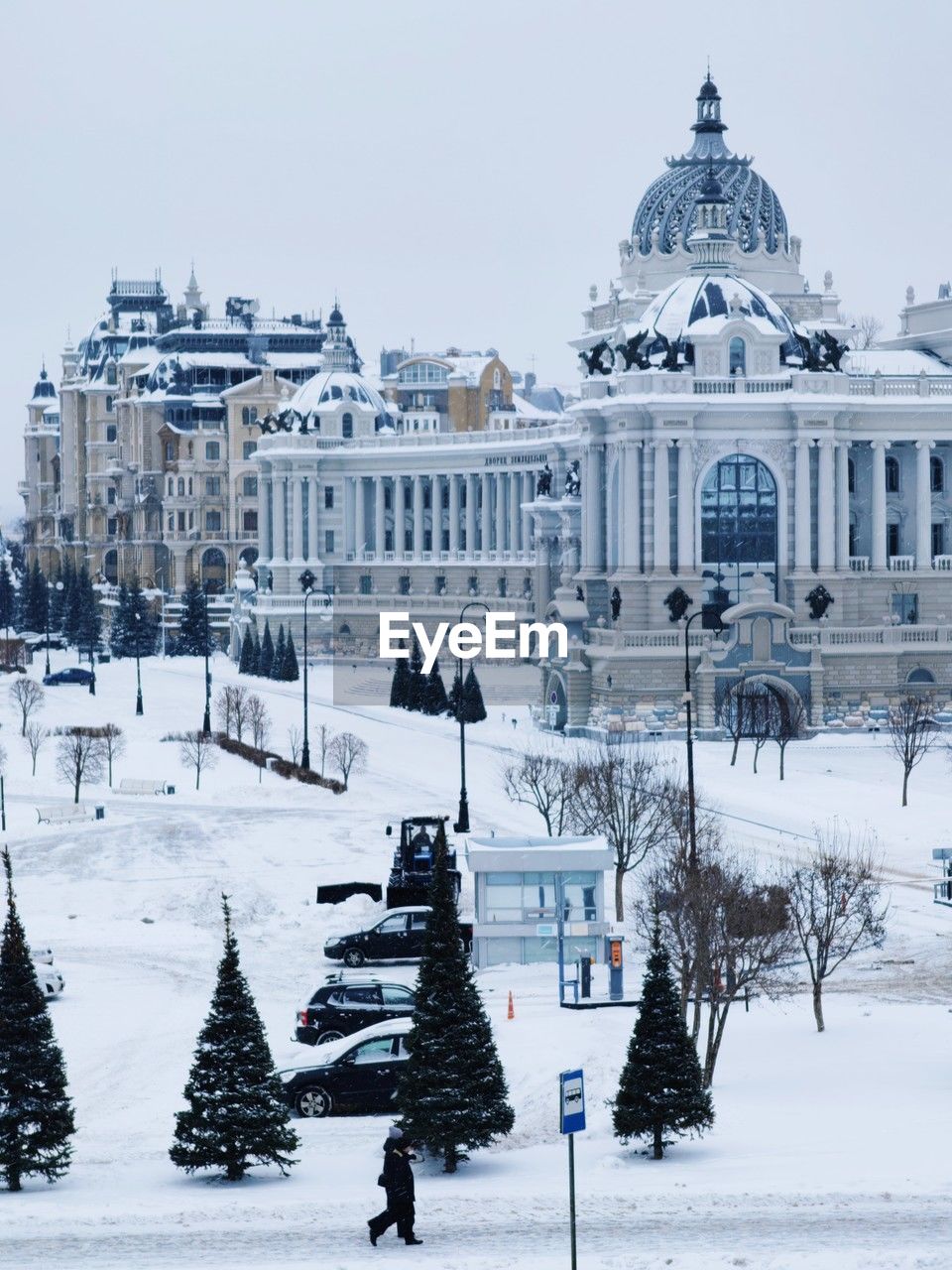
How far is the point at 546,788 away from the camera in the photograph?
59.1 meters

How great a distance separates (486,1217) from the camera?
29359 millimetres

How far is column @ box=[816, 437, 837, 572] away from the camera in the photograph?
325ft

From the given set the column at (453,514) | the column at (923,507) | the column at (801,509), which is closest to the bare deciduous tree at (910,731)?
the column at (801,509)

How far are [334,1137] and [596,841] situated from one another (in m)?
16.1

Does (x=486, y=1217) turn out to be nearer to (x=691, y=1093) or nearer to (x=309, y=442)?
(x=691, y=1093)

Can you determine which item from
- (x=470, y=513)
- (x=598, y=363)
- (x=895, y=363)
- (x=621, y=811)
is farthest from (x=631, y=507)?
(x=470, y=513)

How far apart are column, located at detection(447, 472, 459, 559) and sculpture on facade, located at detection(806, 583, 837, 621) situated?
47119mm

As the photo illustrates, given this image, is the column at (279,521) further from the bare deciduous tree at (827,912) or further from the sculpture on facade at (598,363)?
the bare deciduous tree at (827,912)

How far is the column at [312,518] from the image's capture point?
146250 millimetres

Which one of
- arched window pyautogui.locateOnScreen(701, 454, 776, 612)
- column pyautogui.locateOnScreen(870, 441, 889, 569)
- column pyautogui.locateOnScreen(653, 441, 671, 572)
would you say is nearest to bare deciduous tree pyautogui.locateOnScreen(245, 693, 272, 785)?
column pyautogui.locateOnScreen(653, 441, 671, 572)

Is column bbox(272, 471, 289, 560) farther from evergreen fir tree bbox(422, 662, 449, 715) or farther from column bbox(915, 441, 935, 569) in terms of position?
column bbox(915, 441, 935, 569)

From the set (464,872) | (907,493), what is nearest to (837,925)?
(464,872)

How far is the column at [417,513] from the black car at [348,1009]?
4185 inches

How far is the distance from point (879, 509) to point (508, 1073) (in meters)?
69.3
